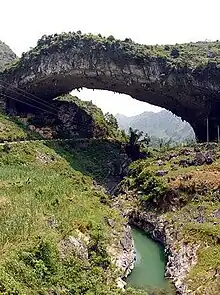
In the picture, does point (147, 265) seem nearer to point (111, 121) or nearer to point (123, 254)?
point (123, 254)

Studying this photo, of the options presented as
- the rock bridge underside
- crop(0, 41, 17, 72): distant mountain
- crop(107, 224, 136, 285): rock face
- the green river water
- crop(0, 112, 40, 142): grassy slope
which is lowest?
the green river water

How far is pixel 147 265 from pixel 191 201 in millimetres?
6892

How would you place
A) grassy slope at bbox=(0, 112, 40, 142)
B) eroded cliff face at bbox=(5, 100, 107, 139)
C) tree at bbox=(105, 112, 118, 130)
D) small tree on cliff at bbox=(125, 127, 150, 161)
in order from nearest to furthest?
grassy slope at bbox=(0, 112, 40, 142), eroded cliff face at bbox=(5, 100, 107, 139), small tree on cliff at bbox=(125, 127, 150, 161), tree at bbox=(105, 112, 118, 130)

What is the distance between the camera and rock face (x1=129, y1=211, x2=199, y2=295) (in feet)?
68.3

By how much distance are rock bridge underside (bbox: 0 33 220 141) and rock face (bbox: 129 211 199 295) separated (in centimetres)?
1817

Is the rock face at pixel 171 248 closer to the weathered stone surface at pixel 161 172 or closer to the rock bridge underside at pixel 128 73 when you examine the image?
the weathered stone surface at pixel 161 172

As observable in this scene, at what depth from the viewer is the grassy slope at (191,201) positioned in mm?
20047

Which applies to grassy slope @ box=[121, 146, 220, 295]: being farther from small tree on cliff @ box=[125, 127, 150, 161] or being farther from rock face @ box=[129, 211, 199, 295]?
small tree on cliff @ box=[125, 127, 150, 161]

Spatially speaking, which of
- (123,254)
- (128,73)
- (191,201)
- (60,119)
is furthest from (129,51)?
(123,254)

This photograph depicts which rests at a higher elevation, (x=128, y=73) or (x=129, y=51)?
(x=129, y=51)

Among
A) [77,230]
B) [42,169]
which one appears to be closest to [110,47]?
[42,169]

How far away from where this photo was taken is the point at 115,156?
49312mm

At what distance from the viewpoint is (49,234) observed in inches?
709

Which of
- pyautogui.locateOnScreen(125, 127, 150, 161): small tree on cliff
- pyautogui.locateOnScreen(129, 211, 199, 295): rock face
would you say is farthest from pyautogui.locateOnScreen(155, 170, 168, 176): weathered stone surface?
pyautogui.locateOnScreen(125, 127, 150, 161): small tree on cliff
